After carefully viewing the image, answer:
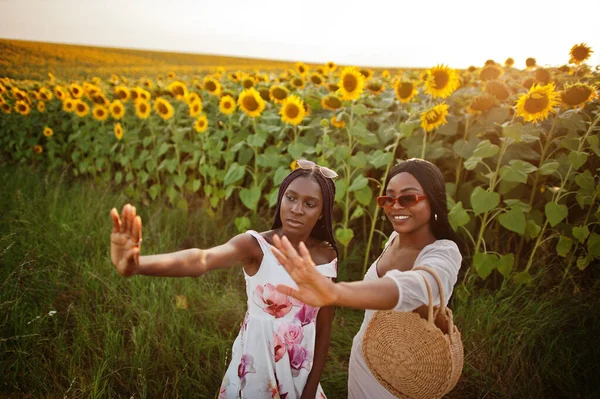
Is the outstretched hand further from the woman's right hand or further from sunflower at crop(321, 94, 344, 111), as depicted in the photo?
sunflower at crop(321, 94, 344, 111)

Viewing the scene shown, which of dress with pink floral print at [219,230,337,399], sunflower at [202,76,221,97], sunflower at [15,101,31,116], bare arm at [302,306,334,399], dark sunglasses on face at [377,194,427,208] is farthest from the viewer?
sunflower at [15,101,31,116]

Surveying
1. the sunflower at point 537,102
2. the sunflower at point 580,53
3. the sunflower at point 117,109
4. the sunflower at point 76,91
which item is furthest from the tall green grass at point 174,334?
the sunflower at point 76,91

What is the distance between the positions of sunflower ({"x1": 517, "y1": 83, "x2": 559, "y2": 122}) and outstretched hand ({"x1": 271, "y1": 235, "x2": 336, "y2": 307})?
2.11m

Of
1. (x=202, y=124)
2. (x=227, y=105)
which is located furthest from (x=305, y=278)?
(x=202, y=124)

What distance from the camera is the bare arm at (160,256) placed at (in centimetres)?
126

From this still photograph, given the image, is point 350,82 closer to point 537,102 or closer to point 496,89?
point 496,89

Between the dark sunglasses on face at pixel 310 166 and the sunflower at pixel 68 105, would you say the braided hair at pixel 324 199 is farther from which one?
the sunflower at pixel 68 105

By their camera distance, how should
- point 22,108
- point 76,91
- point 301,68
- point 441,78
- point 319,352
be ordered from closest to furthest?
point 319,352 < point 441,78 < point 301,68 < point 76,91 < point 22,108

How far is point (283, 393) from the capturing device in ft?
6.17

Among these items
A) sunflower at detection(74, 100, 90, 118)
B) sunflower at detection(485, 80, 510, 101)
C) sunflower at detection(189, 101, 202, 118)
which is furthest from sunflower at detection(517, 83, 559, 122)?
sunflower at detection(74, 100, 90, 118)

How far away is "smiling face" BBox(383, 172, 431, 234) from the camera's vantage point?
5.64 feet

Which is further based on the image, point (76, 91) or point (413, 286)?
point (76, 91)

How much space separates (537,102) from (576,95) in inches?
16.2

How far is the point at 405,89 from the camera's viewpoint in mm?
3121
